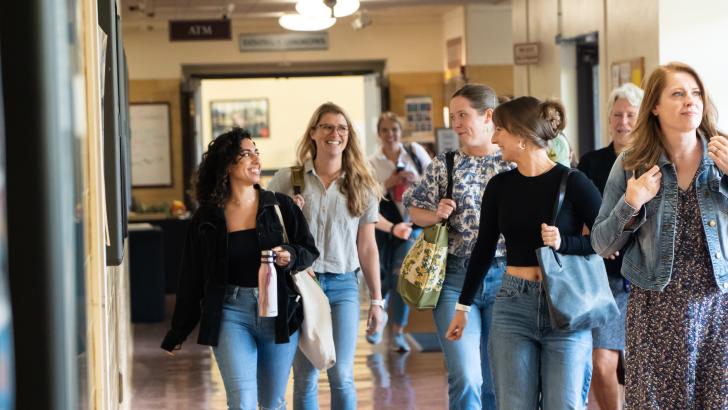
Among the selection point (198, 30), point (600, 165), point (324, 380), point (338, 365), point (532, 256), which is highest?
point (198, 30)

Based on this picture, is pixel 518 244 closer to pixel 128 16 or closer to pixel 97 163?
pixel 97 163

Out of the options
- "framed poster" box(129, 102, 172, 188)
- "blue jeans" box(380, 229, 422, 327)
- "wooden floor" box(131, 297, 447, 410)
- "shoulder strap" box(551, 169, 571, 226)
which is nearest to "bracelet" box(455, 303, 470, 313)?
"shoulder strap" box(551, 169, 571, 226)

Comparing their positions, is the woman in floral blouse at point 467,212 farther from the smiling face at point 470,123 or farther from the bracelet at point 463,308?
the bracelet at point 463,308

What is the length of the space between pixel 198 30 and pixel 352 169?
9.07m

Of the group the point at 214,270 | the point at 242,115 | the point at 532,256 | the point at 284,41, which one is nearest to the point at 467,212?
the point at 532,256

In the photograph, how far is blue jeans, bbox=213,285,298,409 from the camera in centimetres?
422

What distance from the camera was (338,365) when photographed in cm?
473

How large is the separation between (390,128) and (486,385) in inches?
163

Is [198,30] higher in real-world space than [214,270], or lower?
higher

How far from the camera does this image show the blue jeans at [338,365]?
474 cm

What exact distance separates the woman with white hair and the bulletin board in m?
3.31

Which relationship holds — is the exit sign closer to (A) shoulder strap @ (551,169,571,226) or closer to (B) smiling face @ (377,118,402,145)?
(B) smiling face @ (377,118,402,145)

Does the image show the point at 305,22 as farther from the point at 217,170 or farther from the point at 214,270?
the point at 214,270

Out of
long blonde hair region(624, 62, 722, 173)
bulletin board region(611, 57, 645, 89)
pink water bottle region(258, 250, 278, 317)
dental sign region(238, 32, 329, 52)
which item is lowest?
pink water bottle region(258, 250, 278, 317)
